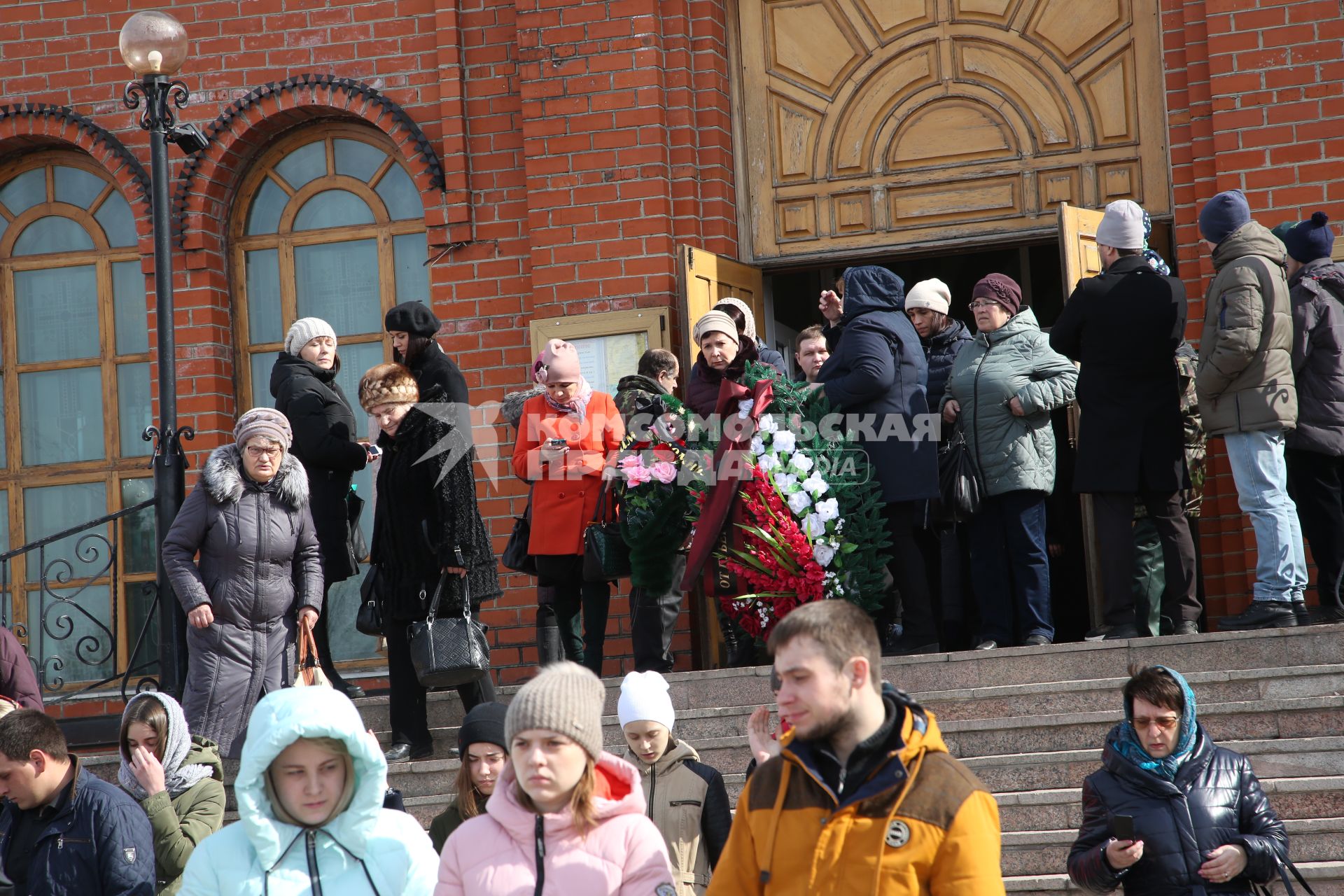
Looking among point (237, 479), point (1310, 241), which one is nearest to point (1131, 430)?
point (1310, 241)

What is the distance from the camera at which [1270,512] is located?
678 centimetres

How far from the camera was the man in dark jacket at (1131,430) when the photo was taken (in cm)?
693

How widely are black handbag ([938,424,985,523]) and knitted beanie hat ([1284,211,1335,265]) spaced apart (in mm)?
1756

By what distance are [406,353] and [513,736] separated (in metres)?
4.32

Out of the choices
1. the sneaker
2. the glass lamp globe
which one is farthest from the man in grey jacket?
the glass lamp globe

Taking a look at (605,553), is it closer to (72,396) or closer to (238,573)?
(238,573)

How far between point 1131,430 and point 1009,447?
0.55 m

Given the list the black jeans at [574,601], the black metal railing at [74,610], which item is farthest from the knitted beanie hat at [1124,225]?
the black metal railing at [74,610]

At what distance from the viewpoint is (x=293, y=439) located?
24.9 feet

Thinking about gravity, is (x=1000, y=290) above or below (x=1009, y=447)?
above

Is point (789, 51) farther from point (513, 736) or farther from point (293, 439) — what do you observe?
point (513, 736)

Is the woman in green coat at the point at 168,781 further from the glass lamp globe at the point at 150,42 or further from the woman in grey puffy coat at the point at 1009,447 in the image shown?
the glass lamp globe at the point at 150,42

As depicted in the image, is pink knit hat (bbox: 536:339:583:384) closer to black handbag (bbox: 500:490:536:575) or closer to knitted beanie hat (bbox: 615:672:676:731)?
black handbag (bbox: 500:490:536:575)

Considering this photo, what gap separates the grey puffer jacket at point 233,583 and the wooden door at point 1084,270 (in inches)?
154
